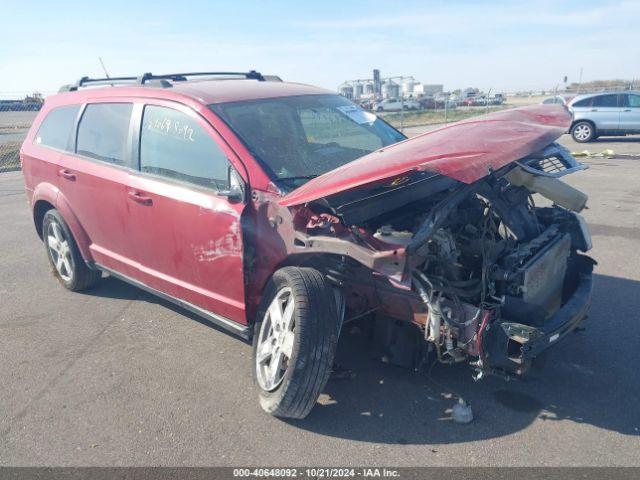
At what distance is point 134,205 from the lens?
426cm

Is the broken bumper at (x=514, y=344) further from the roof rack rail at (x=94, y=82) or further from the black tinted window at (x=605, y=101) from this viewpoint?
the black tinted window at (x=605, y=101)

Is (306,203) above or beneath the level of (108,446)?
above

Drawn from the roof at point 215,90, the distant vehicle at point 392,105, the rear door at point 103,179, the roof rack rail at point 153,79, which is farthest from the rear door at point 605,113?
the distant vehicle at point 392,105

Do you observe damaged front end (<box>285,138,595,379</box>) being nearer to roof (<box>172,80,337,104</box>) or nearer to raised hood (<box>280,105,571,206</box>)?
raised hood (<box>280,105,571,206</box>)

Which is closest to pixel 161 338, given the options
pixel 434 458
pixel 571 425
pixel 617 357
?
pixel 434 458

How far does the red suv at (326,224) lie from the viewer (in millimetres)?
3066

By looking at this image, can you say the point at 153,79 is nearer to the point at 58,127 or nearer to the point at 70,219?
the point at 58,127

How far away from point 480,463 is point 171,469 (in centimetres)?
159

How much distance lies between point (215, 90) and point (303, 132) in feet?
2.45

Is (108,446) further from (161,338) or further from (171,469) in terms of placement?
(161,338)

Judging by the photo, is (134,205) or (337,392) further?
(134,205)

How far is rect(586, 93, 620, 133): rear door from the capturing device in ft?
56.0

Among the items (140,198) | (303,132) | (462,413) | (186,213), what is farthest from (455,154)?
(140,198)

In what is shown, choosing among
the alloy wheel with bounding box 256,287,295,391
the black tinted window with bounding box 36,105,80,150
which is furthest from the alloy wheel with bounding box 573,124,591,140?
the alloy wheel with bounding box 256,287,295,391
